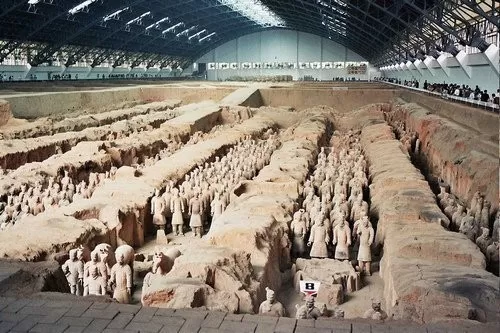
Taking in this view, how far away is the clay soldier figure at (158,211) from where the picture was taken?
8789 millimetres

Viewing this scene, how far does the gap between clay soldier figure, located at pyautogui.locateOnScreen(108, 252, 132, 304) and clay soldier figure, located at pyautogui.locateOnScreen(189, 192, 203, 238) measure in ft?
9.82

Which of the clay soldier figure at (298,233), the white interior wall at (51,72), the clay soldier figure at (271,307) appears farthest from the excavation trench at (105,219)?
the white interior wall at (51,72)

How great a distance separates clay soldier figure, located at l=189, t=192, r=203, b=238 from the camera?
8.78 m

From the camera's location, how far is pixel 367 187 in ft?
34.3

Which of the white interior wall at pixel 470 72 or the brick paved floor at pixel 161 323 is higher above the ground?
the white interior wall at pixel 470 72

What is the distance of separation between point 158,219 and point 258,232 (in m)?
2.70

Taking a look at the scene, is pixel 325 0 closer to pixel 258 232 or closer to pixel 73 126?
pixel 73 126

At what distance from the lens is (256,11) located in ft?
137

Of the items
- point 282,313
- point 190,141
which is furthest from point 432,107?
point 282,313

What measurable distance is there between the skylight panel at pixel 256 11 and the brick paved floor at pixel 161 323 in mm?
34623

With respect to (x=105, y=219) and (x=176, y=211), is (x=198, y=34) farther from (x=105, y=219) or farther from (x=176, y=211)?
(x=105, y=219)

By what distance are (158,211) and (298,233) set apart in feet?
8.24

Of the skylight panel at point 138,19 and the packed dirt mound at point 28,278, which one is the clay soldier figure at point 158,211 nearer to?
the packed dirt mound at point 28,278

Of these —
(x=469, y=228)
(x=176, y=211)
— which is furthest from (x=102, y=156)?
(x=469, y=228)
